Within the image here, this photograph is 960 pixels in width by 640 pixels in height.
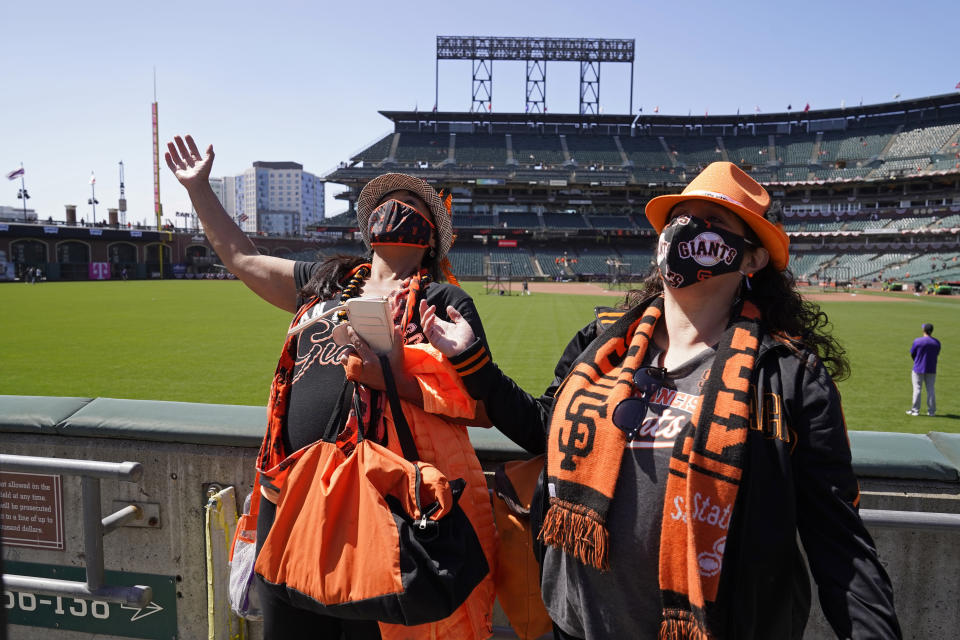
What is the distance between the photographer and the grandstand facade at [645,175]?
55.0m

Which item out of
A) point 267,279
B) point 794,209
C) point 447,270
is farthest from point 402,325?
point 794,209

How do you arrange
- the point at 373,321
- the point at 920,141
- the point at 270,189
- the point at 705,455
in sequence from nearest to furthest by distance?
the point at 705,455 < the point at 373,321 < the point at 920,141 < the point at 270,189

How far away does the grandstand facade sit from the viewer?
55.0m

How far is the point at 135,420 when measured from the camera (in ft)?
8.91

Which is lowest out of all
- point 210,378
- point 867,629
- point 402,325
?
point 210,378

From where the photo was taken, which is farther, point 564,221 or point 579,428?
point 564,221

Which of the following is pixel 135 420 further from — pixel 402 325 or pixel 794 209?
pixel 794 209

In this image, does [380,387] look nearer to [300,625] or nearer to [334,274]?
[334,274]

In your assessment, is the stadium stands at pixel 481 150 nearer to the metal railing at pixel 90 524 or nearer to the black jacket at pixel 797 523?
the metal railing at pixel 90 524

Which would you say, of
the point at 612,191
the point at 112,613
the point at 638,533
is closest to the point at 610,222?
the point at 612,191

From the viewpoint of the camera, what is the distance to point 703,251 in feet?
5.90

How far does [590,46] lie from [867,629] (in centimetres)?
7096

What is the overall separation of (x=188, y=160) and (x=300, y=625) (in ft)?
6.80

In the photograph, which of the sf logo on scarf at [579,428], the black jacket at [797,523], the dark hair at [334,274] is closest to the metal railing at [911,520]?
the black jacket at [797,523]
